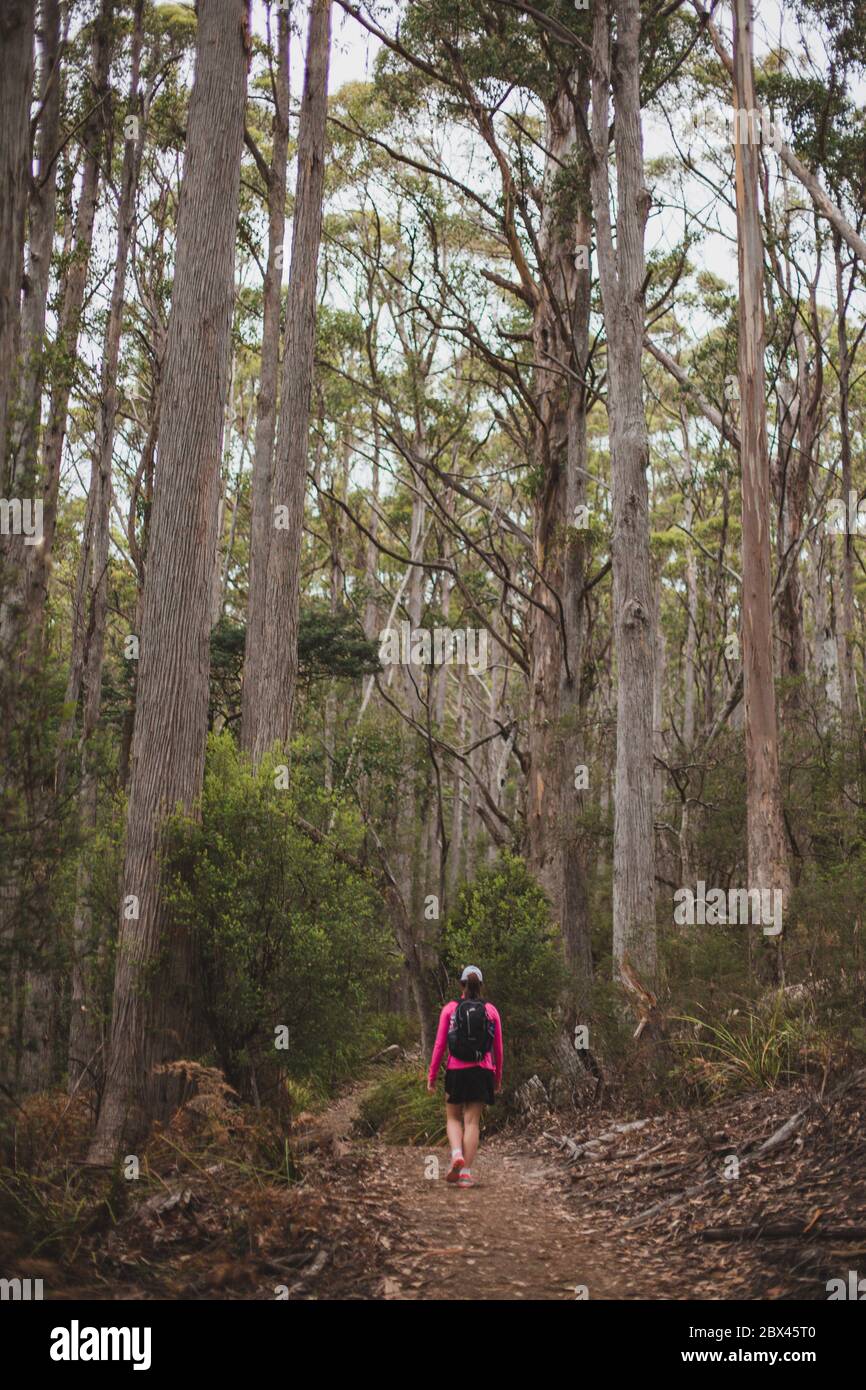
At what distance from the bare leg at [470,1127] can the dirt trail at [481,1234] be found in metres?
0.22

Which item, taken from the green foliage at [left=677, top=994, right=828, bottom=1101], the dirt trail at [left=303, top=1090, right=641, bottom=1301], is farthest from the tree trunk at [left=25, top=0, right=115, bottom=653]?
the green foliage at [left=677, top=994, right=828, bottom=1101]

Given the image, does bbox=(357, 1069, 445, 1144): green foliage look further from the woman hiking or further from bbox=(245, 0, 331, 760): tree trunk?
bbox=(245, 0, 331, 760): tree trunk

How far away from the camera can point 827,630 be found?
23.2m

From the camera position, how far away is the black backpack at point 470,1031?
7.59 m

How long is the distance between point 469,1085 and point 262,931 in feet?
5.32

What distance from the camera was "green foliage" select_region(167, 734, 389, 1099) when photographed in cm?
741

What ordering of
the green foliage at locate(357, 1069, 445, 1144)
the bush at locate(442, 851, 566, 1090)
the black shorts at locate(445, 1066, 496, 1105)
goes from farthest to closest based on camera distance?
the bush at locate(442, 851, 566, 1090)
the green foliage at locate(357, 1069, 445, 1144)
the black shorts at locate(445, 1066, 496, 1105)

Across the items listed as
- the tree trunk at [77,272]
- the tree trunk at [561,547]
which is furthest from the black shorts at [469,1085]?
the tree trunk at [561,547]

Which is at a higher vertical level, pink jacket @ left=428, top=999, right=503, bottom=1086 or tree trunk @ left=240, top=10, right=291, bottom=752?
tree trunk @ left=240, top=10, right=291, bottom=752

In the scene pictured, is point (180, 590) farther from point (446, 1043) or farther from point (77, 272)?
point (77, 272)

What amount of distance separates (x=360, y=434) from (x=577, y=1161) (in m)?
23.8

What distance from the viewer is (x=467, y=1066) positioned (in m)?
7.65

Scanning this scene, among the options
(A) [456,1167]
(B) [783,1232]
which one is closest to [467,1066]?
(A) [456,1167]
